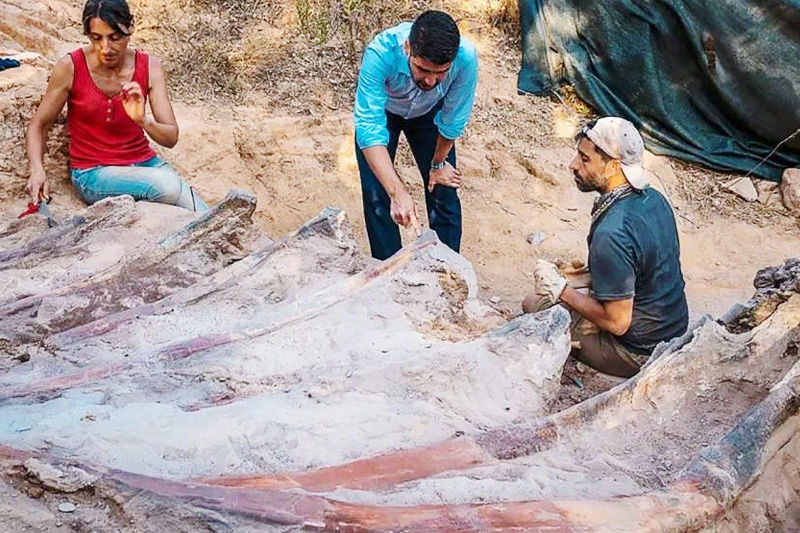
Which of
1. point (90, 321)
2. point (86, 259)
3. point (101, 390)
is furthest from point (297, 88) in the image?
point (101, 390)

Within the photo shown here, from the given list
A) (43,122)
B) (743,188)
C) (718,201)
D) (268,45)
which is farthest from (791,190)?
(43,122)

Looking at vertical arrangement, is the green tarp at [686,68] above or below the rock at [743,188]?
above

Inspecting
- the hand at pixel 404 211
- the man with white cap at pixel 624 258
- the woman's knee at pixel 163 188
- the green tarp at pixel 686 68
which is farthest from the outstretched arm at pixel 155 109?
the green tarp at pixel 686 68

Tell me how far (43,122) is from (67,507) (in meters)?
2.57

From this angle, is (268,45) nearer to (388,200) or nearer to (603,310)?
(388,200)

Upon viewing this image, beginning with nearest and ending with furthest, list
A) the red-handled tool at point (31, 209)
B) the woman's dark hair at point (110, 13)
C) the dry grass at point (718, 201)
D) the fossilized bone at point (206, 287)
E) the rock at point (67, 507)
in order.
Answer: the rock at point (67, 507)
the fossilized bone at point (206, 287)
the woman's dark hair at point (110, 13)
the red-handled tool at point (31, 209)
the dry grass at point (718, 201)

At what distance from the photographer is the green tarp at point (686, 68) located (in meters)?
5.75

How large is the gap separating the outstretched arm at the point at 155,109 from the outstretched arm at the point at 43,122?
1.09 ft

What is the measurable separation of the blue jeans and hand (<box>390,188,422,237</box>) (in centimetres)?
106

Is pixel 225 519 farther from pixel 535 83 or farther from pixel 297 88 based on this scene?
pixel 535 83

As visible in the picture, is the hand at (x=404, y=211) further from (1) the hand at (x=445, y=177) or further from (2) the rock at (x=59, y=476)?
(2) the rock at (x=59, y=476)

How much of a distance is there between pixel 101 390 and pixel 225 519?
0.65 m

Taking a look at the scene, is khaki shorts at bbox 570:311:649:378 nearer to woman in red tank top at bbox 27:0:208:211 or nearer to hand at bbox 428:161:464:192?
hand at bbox 428:161:464:192

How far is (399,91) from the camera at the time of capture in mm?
3617
